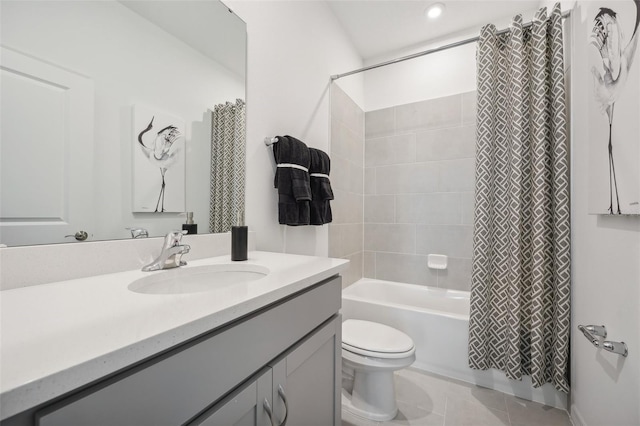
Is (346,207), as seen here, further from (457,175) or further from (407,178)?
(457,175)

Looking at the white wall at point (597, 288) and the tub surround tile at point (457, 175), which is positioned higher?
the tub surround tile at point (457, 175)

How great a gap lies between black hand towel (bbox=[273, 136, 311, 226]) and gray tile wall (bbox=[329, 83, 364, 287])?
0.69 m

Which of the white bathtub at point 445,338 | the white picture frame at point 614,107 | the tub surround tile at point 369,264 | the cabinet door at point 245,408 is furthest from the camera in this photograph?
the tub surround tile at point 369,264

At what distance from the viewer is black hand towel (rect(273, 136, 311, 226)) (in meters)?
1.42

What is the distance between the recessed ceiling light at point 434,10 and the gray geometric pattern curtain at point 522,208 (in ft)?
1.73

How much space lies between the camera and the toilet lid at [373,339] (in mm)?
1376

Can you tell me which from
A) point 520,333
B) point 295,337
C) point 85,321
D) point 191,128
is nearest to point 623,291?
point 520,333

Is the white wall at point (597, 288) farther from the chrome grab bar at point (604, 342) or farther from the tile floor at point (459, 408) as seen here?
the tile floor at point (459, 408)

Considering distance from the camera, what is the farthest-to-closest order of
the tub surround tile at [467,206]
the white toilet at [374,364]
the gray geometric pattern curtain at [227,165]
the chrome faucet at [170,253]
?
the tub surround tile at [467,206], the white toilet at [374,364], the gray geometric pattern curtain at [227,165], the chrome faucet at [170,253]

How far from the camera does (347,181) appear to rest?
237 centimetres

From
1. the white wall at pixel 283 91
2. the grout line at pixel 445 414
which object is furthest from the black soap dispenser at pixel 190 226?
the grout line at pixel 445 414

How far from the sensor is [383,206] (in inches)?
102

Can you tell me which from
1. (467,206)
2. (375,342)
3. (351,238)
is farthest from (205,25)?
(467,206)

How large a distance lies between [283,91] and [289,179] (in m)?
0.56
